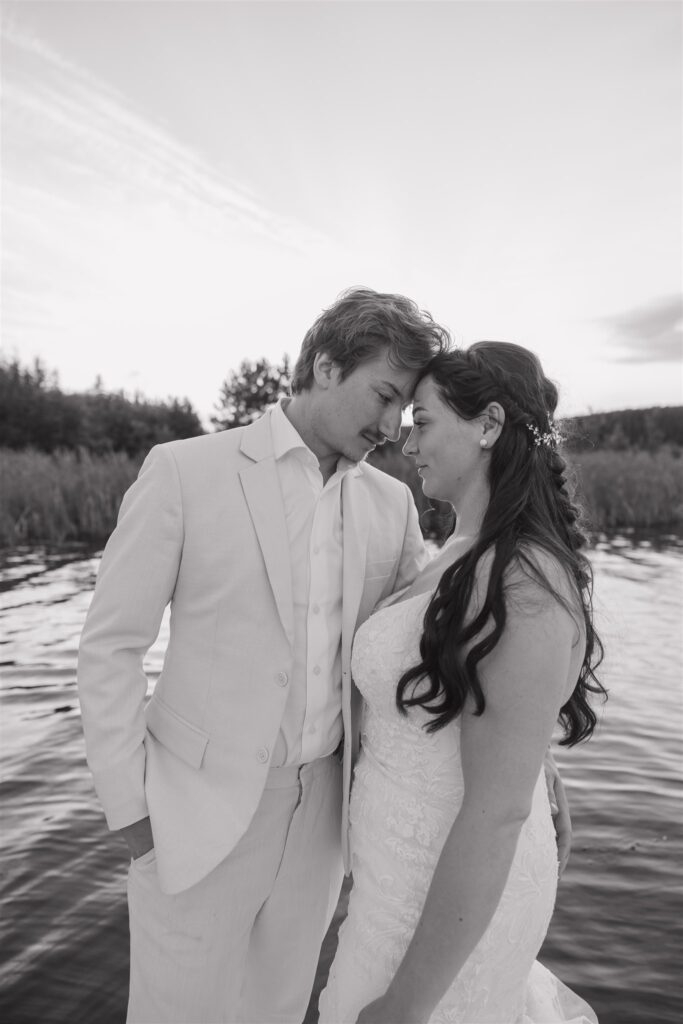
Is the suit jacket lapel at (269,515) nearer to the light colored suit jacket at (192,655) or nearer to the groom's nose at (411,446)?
the light colored suit jacket at (192,655)

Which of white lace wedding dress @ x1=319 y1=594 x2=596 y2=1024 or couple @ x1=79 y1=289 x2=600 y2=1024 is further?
white lace wedding dress @ x1=319 y1=594 x2=596 y2=1024

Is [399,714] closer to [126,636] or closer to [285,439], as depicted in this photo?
[126,636]

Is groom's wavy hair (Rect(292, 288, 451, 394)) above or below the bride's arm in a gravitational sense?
above

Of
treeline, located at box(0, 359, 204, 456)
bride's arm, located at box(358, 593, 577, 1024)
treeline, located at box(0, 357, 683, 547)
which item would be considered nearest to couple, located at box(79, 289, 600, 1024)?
bride's arm, located at box(358, 593, 577, 1024)

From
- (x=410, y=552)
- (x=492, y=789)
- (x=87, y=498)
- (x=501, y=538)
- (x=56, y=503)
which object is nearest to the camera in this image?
(x=492, y=789)

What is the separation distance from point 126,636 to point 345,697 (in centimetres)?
74

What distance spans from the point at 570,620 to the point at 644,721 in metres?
5.66

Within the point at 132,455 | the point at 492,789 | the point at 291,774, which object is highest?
the point at 132,455

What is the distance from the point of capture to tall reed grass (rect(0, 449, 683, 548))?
1559 centimetres

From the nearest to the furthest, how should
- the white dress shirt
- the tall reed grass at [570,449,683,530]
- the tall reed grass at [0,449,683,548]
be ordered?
the white dress shirt, the tall reed grass at [0,449,683,548], the tall reed grass at [570,449,683,530]

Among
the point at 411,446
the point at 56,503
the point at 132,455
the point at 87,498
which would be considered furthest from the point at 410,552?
the point at 132,455

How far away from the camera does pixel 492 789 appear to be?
1.81 m

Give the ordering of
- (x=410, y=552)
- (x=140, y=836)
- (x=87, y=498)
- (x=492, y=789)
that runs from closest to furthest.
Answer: (x=492, y=789)
(x=140, y=836)
(x=410, y=552)
(x=87, y=498)

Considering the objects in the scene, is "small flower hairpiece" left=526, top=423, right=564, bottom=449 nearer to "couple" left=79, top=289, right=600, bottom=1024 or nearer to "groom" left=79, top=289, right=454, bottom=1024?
"couple" left=79, top=289, right=600, bottom=1024
